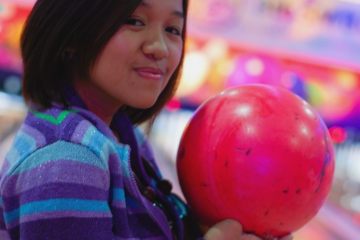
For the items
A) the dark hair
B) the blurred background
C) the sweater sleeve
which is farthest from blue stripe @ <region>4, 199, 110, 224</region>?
the blurred background

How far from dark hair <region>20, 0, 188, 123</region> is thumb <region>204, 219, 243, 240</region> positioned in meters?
0.29

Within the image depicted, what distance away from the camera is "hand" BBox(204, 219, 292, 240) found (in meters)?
0.80

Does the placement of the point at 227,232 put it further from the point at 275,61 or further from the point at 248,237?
the point at 275,61

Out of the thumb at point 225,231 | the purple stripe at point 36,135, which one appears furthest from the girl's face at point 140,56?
the thumb at point 225,231

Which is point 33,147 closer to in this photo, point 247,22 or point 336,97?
point 247,22

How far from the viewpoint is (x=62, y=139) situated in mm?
642

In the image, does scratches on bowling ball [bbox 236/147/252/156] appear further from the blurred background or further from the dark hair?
the blurred background

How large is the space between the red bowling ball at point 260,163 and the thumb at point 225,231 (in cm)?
1

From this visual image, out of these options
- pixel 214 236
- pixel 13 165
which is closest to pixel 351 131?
pixel 214 236

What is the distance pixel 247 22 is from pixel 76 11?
2162mm

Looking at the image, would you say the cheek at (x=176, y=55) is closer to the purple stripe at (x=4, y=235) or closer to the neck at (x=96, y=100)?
the neck at (x=96, y=100)

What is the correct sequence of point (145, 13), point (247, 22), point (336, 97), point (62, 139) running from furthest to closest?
point (336, 97) → point (247, 22) → point (145, 13) → point (62, 139)

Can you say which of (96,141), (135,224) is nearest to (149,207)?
(135,224)

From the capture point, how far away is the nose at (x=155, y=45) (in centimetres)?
75
